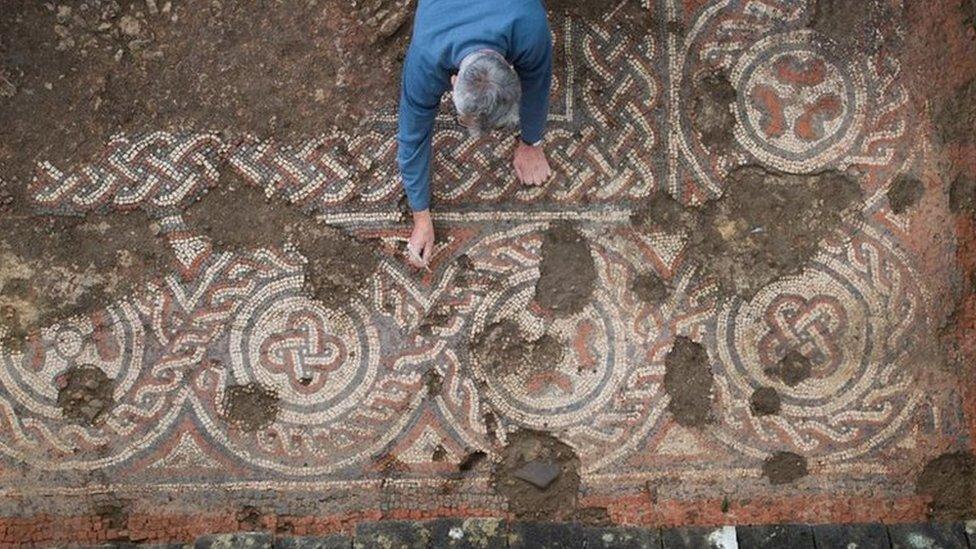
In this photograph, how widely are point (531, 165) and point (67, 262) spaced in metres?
1.68

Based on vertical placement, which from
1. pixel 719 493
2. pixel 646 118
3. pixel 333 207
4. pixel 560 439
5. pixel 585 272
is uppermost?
pixel 646 118

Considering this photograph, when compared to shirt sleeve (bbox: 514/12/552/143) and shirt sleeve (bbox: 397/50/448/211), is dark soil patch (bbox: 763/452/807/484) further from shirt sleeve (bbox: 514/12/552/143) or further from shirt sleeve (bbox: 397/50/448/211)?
shirt sleeve (bbox: 397/50/448/211)

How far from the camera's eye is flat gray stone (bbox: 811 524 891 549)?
9.70ft

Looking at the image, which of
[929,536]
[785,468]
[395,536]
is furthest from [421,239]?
[929,536]

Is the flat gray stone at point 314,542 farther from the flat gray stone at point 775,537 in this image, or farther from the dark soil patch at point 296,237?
the flat gray stone at point 775,537

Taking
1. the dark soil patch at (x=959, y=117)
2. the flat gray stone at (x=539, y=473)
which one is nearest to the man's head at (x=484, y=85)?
the flat gray stone at (x=539, y=473)

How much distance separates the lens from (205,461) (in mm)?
3584

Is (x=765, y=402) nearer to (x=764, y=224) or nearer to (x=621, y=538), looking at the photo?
(x=764, y=224)

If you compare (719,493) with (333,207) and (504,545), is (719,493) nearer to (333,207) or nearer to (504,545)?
(504,545)

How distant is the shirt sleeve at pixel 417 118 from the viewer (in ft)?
9.35

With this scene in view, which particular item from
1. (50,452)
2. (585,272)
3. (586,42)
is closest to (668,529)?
(585,272)

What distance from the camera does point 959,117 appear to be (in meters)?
3.54

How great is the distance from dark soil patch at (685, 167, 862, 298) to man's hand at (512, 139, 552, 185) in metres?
0.55

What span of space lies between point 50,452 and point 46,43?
1449 millimetres
